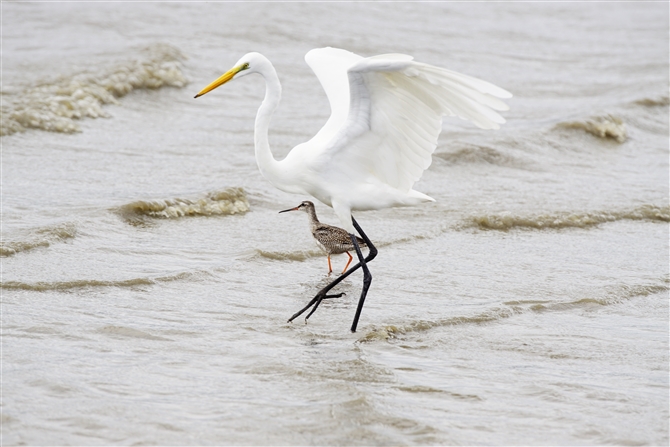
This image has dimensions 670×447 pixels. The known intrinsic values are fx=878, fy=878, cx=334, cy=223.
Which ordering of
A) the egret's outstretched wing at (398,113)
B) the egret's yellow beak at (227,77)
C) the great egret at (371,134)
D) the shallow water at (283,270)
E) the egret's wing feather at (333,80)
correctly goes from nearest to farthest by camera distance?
the shallow water at (283,270) < the egret's outstretched wing at (398,113) < the great egret at (371,134) < the egret's yellow beak at (227,77) < the egret's wing feather at (333,80)

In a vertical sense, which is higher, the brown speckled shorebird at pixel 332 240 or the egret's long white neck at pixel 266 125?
the egret's long white neck at pixel 266 125

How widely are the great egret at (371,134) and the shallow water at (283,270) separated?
0.83m

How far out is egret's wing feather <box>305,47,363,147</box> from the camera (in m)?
6.35

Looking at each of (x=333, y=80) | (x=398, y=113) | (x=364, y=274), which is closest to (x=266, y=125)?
(x=398, y=113)

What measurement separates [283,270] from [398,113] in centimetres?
203

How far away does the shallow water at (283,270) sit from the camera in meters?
4.42

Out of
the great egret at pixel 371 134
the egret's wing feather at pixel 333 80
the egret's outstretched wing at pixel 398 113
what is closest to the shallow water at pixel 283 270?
the great egret at pixel 371 134

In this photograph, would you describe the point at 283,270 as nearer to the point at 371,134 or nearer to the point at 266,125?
the point at 266,125

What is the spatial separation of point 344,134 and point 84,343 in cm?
213

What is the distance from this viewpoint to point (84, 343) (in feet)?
16.6

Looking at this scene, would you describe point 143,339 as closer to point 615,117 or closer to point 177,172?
point 177,172

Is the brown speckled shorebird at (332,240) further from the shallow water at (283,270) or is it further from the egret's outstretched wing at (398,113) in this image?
the egret's outstretched wing at (398,113)

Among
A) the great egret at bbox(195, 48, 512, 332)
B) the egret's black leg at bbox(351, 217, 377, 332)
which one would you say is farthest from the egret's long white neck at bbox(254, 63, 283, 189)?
the egret's black leg at bbox(351, 217, 377, 332)

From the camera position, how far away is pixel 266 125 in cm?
592
